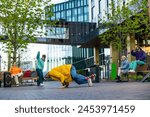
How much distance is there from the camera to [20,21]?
26.9 meters

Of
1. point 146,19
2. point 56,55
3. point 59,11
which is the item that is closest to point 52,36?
point 146,19

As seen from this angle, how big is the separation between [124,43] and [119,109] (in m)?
29.4

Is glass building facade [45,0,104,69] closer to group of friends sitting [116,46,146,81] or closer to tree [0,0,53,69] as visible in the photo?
tree [0,0,53,69]

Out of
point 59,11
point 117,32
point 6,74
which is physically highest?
point 59,11

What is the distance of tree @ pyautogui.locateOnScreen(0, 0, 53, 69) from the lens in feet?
88.1

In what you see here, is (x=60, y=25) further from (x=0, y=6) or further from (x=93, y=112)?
(x=93, y=112)

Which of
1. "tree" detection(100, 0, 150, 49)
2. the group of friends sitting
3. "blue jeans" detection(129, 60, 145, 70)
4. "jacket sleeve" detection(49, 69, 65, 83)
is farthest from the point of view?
"tree" detection(100, 0, 150, 49)

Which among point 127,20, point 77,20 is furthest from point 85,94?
point 77,20

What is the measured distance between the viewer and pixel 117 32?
104 feet

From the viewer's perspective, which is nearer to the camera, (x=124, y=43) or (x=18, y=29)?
(x=18, y=29)

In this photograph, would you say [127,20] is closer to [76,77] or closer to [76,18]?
[76,77]

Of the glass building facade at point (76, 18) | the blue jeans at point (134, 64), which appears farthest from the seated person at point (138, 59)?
the glass building facade at point (76, 18)

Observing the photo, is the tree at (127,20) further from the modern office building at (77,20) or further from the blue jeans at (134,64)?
the modern office building at (77,20)

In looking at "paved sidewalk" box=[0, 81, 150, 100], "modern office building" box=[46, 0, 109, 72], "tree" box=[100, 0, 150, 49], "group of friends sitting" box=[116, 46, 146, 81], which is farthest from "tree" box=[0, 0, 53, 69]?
"modern office building" box=[46, 0, 109, 72]
